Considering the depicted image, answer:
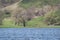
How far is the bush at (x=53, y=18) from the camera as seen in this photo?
484 ft

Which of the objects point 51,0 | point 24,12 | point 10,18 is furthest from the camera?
point 51,0

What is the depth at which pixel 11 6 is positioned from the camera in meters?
181

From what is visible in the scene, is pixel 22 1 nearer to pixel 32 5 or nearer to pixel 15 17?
pixel 32 5

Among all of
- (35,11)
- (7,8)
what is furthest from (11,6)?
(35,11)

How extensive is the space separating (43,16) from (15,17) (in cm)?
1673

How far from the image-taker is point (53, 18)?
154250 millimetres

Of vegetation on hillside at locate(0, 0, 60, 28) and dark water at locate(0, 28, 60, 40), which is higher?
vegetation on hillside at locate(0, 0, 60, 28)

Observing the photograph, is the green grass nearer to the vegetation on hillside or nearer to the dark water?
the vegetation on hillside

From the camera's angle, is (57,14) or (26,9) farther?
(26,9)

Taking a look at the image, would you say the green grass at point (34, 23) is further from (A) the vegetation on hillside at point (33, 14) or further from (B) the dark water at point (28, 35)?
(B) the dark water at point (28, 35)

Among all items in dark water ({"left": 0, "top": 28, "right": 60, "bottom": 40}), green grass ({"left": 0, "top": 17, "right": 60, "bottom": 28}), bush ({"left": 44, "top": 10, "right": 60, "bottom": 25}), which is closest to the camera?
dark water ({"left": 0, "top": 28, "right": 60, "bottom": 40})

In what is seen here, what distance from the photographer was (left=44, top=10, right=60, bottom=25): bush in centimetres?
14760

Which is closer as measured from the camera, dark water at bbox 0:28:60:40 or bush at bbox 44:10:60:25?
dark water at bbox 0:28:60:40

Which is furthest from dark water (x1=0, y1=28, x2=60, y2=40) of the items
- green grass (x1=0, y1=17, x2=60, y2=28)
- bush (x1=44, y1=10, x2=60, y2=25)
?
bush (x1=44, y1=10, x2=60, y2=25)
